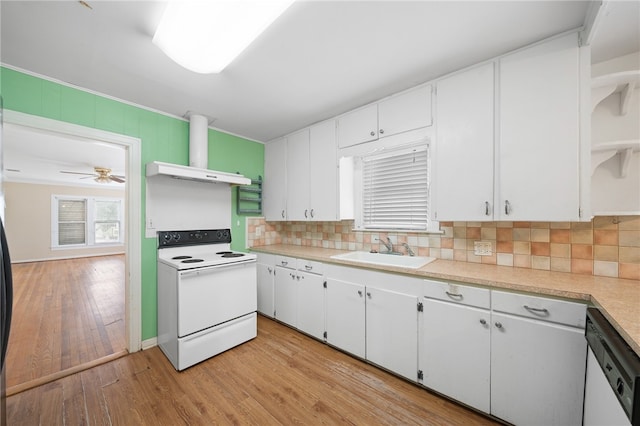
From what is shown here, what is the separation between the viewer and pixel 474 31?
141cm

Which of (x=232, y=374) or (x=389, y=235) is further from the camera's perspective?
(x=389, y=235)

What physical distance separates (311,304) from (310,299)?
49mm

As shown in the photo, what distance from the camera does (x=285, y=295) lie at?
8.87 feet

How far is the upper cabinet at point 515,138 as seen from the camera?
4.58ft

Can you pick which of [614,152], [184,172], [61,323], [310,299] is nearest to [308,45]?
[184,172]

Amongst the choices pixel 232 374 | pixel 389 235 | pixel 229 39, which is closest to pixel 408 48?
pixel 229 39

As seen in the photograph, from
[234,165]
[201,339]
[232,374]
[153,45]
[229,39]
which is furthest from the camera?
[234,165]

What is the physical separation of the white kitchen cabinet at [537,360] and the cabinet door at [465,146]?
614mm

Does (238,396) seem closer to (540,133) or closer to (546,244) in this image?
(546,244)

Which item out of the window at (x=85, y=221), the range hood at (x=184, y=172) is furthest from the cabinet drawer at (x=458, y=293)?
the window at (x=85, y=221)

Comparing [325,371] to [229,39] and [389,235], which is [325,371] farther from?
[229,39]

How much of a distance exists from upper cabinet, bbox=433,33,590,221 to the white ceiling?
138 mm

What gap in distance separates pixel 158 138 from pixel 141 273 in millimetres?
1341

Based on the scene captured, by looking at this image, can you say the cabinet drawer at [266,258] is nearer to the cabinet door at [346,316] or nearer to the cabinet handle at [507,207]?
the cabinet door at [346,316]
